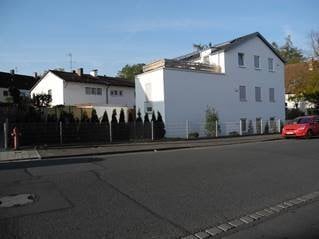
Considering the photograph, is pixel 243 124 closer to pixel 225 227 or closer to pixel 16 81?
pixel 225 227

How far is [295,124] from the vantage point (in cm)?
2653

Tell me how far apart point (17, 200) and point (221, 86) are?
27221 mm

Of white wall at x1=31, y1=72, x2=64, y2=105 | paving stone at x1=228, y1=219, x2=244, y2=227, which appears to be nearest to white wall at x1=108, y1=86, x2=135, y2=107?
white wall at x1=31, y1=72, x2=64, y2=105

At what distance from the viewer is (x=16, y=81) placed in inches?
2785

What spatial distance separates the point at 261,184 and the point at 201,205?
8.77 ft

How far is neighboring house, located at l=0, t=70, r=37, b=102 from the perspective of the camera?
214 feet

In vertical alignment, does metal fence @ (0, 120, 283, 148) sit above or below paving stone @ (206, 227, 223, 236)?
above

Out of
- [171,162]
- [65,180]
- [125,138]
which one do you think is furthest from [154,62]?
[65,180]

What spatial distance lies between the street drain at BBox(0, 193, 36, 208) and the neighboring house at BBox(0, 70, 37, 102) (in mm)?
59918

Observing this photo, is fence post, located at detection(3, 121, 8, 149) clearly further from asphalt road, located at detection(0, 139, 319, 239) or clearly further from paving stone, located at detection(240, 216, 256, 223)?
paving stone, located at detection(240, 216, 256, 223)

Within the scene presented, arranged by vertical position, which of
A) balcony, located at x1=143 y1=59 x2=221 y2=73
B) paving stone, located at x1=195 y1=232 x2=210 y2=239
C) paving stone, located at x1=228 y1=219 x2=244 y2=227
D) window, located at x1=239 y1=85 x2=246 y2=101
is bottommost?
paving stone, located at x1=195 y1=232 x2=210 y2=239

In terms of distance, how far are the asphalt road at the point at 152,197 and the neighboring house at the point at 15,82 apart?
187 ft

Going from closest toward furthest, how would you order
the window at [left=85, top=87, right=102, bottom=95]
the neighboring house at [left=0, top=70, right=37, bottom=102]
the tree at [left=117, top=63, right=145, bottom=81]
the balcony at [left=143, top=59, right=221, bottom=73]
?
the balcony at [left=143, top=59, right=221, bottom=73]
the window at [left=85, top=87, right=102, bottom=95]
the neighboring house at [left=0, top=70, right=37, bottom=102]
the tree at [left=117, top=63, right=145, bottom=81]

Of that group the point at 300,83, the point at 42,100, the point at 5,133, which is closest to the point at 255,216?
the point at 5,133
